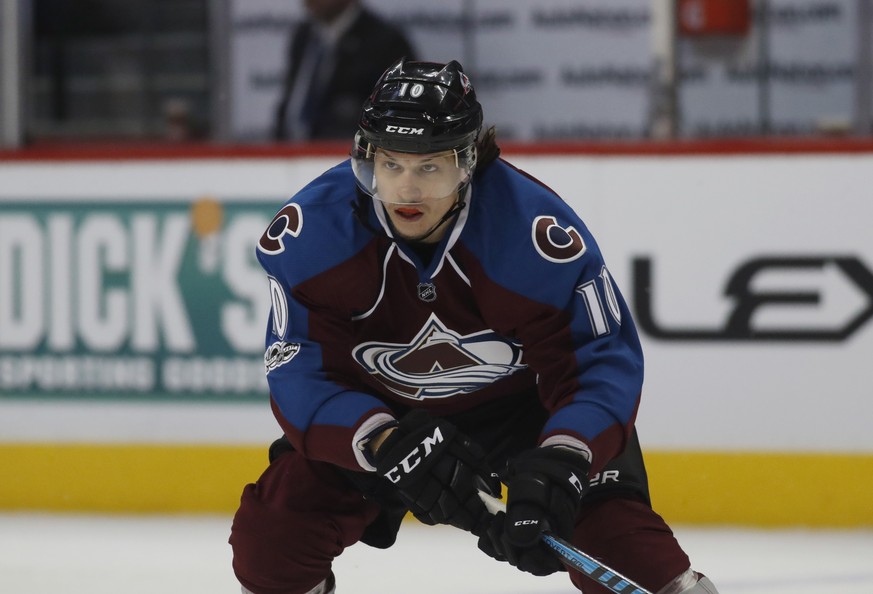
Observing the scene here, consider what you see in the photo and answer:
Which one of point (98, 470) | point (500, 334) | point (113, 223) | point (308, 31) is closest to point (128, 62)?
point (308, 31)

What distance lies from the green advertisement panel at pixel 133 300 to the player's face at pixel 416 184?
1.87 m

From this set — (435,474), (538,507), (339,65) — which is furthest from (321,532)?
(339,65)

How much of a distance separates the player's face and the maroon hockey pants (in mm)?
460

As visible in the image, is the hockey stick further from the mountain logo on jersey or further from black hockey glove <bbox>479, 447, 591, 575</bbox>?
the mountain logo on jersey

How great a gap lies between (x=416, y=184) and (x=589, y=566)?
590 millimetres

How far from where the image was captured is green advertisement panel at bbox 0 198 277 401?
152 inches

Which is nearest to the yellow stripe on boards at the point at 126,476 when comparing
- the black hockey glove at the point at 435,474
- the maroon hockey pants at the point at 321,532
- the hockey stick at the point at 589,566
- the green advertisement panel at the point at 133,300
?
the green advertisement panel at the point at 133,300

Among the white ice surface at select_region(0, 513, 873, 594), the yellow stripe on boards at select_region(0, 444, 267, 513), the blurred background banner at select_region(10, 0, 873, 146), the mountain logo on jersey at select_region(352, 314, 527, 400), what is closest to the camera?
the mountain logo on jersey at select_region(352, 314, 527, 400)

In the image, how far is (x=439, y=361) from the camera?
2.19 m

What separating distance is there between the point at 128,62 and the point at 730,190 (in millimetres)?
2729

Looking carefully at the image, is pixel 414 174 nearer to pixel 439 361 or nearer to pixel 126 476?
pixel 439 361

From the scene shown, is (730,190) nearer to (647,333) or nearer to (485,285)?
(647,333)

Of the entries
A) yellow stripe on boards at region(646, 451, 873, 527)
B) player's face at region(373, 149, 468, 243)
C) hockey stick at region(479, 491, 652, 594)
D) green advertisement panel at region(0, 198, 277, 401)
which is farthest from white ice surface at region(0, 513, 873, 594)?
player's face at region(373, 149, 468, 243)

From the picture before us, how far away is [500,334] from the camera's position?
214 cm
